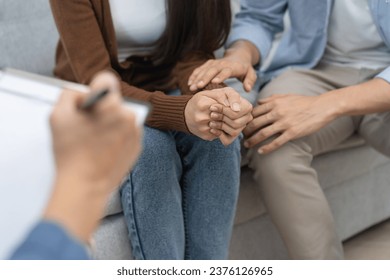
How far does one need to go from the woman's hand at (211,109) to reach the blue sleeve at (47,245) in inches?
21.1

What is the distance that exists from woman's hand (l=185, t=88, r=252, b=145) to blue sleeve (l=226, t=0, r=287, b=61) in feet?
1.21

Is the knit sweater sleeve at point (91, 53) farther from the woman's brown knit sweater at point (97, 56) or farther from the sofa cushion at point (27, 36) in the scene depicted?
the sofa cushion at point (27, 36)

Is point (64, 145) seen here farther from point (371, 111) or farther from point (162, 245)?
point (371, 111)

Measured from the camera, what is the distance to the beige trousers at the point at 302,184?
1.08m

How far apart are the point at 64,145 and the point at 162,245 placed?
59 centimetres

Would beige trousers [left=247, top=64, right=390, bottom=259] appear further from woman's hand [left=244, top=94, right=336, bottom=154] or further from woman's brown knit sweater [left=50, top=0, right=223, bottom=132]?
woman's brown knit sweater [left=50, top=0, right=223, bottom=132]

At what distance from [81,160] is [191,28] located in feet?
2.57

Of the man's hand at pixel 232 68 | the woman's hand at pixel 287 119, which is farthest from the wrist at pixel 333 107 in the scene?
the man's hand at pixel 232 68

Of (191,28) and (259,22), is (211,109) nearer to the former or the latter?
(191,28)

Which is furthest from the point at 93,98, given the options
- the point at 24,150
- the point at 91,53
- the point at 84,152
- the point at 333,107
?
the point at 333,107

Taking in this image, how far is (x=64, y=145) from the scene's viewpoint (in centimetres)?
45

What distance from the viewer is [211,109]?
0.94m

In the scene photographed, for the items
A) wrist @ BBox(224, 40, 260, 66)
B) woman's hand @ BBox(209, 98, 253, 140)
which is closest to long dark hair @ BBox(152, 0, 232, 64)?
wrist @ BBox(224, 40, 260, 66)
